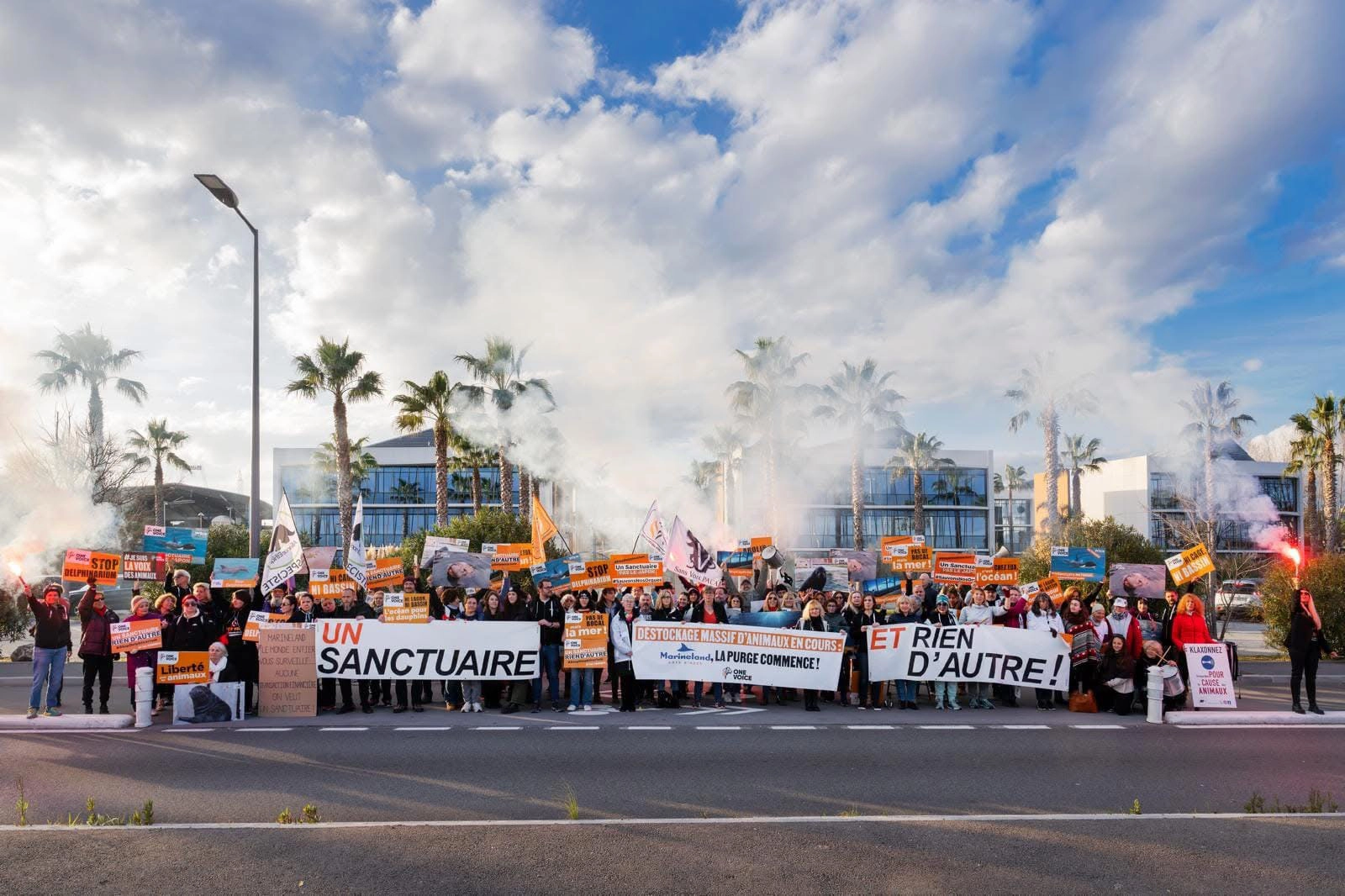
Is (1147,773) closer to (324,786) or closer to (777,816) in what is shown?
(777,816)

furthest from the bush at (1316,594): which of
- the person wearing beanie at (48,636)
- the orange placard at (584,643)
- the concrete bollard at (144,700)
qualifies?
the person wearing beanie at (48,636)

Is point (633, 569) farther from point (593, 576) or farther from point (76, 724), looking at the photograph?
point (76, 724)

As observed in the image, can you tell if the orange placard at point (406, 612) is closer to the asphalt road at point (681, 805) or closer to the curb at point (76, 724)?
the asphalt road at point (681, 805)

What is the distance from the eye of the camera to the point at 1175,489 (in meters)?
69.4

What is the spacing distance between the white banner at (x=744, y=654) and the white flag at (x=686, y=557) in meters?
5.09

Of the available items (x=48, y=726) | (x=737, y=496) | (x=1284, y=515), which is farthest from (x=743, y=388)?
(x=1284, y=515)

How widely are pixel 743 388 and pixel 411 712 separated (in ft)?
128

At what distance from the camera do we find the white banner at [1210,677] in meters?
12.3

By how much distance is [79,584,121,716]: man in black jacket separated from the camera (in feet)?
40.5

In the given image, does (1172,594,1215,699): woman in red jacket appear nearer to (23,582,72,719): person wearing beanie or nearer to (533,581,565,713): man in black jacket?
(533,581,565,713): man in black jacket

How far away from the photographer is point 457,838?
6551 mm

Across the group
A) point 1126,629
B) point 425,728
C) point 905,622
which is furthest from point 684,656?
point 1126,629

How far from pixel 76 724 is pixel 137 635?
1.27 m

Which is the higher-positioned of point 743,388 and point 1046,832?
point 743,388
